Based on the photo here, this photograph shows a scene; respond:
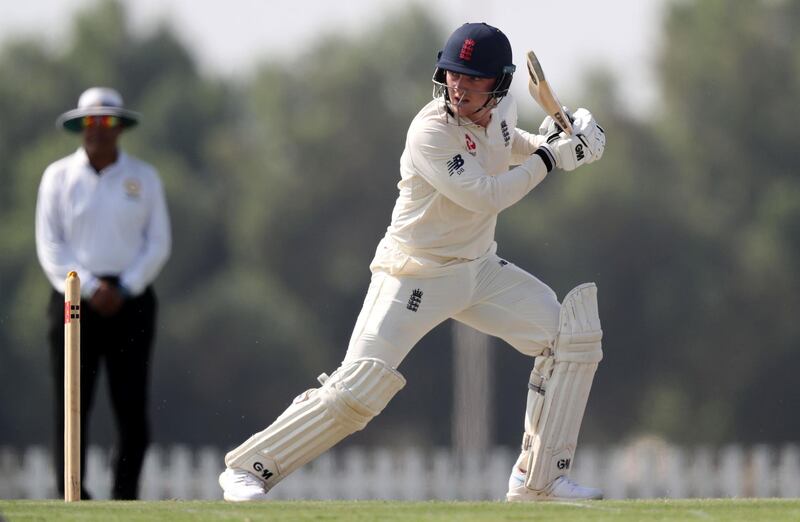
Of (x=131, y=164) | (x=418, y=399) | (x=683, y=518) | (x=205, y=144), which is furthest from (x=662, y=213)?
(x=683, y=518)

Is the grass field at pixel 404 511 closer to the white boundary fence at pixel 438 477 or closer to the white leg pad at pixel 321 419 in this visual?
the white leg pad at pixel 321 419

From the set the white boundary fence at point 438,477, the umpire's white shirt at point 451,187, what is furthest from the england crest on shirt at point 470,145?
the white boundary fence at point 438,477

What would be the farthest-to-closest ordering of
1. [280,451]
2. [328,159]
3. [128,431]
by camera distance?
1. [328,159]
2. [128,431]
3. [280,451]

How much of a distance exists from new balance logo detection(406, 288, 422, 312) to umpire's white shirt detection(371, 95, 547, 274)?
3.7 inches

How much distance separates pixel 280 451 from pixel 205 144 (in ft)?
114

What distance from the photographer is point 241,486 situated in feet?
24.5

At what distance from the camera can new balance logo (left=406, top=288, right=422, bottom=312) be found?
7.48 metres

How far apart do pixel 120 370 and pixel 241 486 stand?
1980 mm

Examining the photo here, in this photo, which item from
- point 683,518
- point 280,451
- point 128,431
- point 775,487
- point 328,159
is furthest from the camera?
point 328,159

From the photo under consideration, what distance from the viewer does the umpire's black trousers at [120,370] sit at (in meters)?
9.25

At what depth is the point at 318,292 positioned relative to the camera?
131 ft

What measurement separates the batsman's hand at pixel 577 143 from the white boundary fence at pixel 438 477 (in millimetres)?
16332

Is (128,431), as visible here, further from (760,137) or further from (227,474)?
(760,137)

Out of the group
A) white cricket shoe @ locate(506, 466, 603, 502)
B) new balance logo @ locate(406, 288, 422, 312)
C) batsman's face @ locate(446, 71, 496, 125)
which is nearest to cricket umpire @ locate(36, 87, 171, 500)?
new balance logo @ locate(406, 288, 422, 312)
